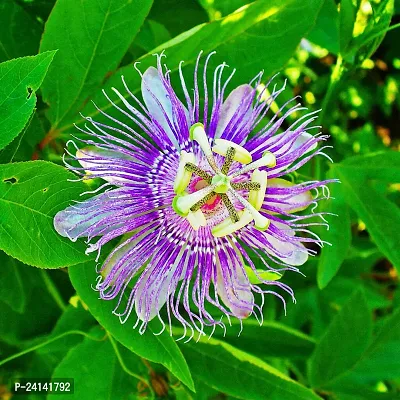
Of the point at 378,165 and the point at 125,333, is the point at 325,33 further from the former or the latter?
the point at 125,333

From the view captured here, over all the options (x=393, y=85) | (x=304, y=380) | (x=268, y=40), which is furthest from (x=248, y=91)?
(x=393, y=85)

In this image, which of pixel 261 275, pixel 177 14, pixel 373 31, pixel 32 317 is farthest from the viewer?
pixel 32 317

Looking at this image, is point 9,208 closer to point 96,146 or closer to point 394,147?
point 96,146

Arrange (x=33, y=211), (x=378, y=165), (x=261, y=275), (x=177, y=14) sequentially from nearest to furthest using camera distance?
(x=33, y=211), (x=261, y=275), (x=378, y=165), (x=177, y=14)

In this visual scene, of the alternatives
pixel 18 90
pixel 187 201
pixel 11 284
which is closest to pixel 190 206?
pixel 187 201

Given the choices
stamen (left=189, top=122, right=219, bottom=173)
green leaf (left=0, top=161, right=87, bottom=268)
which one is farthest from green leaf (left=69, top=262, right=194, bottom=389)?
stamen (left=189, top=122, right=219, bottom=173)

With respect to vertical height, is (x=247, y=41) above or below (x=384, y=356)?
above

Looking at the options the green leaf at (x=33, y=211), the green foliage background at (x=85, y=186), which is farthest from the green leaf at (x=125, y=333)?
the green leaf at (x=33, y=211)

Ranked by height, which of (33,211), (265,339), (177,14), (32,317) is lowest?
(265,339)
